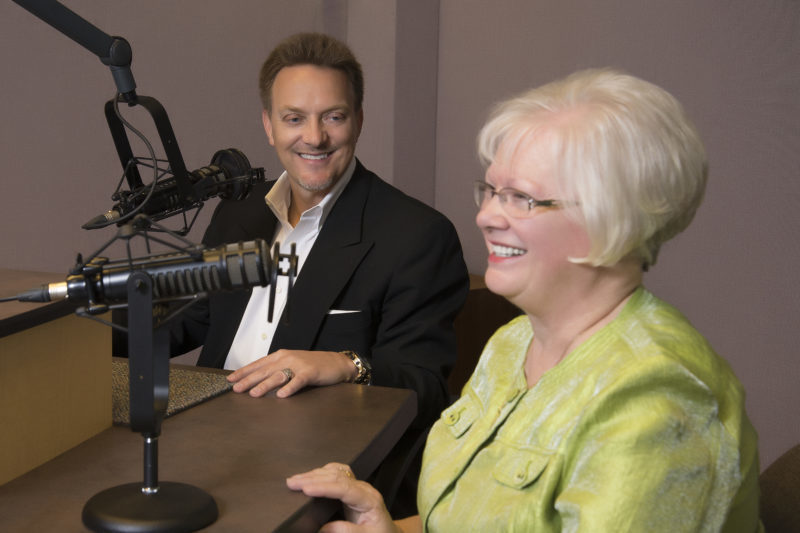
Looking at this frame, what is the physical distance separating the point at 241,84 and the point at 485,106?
127 centimetres

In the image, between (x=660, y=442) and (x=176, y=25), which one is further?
(x=176, y=25)

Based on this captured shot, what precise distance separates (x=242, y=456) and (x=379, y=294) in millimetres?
927

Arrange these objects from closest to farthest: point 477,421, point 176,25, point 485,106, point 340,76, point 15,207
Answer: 1. point 477,421
2. point 340,76
3. point 15,207
4. point 176,25
5. point 485,106

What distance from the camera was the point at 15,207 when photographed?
327 cm

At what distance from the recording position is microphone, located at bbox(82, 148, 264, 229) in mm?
1606

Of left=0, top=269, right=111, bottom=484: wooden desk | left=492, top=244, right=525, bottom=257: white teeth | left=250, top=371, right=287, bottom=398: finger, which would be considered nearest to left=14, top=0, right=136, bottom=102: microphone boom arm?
left=0, top=269, right=111, bottom=484: wooden desk

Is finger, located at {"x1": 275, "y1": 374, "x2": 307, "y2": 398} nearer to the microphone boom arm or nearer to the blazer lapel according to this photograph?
the blazer lapel

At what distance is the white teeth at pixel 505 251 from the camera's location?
1225 millimetres

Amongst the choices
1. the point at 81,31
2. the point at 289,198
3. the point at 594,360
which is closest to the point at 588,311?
the point at 594,360

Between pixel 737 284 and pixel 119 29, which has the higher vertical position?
pixel 119 29

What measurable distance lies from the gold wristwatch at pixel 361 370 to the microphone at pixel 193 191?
42cm

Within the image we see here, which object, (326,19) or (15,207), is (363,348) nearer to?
(15,207)

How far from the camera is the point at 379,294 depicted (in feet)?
7.15

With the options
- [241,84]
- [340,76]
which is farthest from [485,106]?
[340,76]
